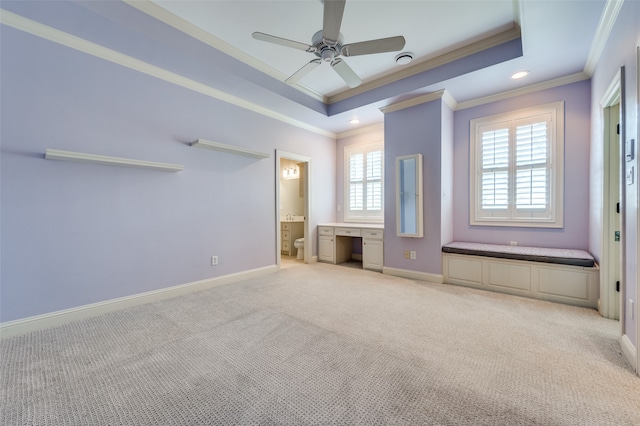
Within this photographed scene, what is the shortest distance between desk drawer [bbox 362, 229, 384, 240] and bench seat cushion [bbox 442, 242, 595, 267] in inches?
44.2

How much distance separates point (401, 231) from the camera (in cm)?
427

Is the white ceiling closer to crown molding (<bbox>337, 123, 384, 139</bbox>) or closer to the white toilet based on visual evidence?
crown molding (<bbox>337, 123, 384, 139</bbox>)

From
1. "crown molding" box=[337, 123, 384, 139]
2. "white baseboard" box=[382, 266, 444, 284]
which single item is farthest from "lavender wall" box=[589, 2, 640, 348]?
"crown molding" box=[337, 123, 384, 139]

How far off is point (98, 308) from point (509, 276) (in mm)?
4961

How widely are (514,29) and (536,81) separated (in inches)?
41.3

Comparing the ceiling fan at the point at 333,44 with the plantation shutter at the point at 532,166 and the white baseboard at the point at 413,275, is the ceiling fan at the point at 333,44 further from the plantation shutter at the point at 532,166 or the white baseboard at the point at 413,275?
the white baseboard at the point at 413,275

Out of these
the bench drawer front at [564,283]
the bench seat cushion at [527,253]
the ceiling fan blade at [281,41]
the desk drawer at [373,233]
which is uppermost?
the ceiling fan blade at [281,41]

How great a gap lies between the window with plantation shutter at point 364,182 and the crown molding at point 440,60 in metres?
1.31

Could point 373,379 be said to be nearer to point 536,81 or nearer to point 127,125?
point 127,125

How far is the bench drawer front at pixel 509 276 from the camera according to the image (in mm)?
3297

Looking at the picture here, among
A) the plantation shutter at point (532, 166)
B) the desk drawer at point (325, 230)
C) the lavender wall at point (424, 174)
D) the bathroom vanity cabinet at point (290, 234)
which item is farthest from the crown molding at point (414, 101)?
the bathroom vanity cabinet at point (290, 234)

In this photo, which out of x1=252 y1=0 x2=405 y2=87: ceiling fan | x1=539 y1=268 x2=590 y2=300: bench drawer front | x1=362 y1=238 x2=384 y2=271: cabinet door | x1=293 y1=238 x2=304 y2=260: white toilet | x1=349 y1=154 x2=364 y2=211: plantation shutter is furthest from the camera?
x1=293 y1=238 x2=304 y2=260: white toilet

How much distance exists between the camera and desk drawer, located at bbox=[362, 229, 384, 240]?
4707 millimetres

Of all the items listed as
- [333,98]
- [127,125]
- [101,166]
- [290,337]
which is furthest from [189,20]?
[290,337]
